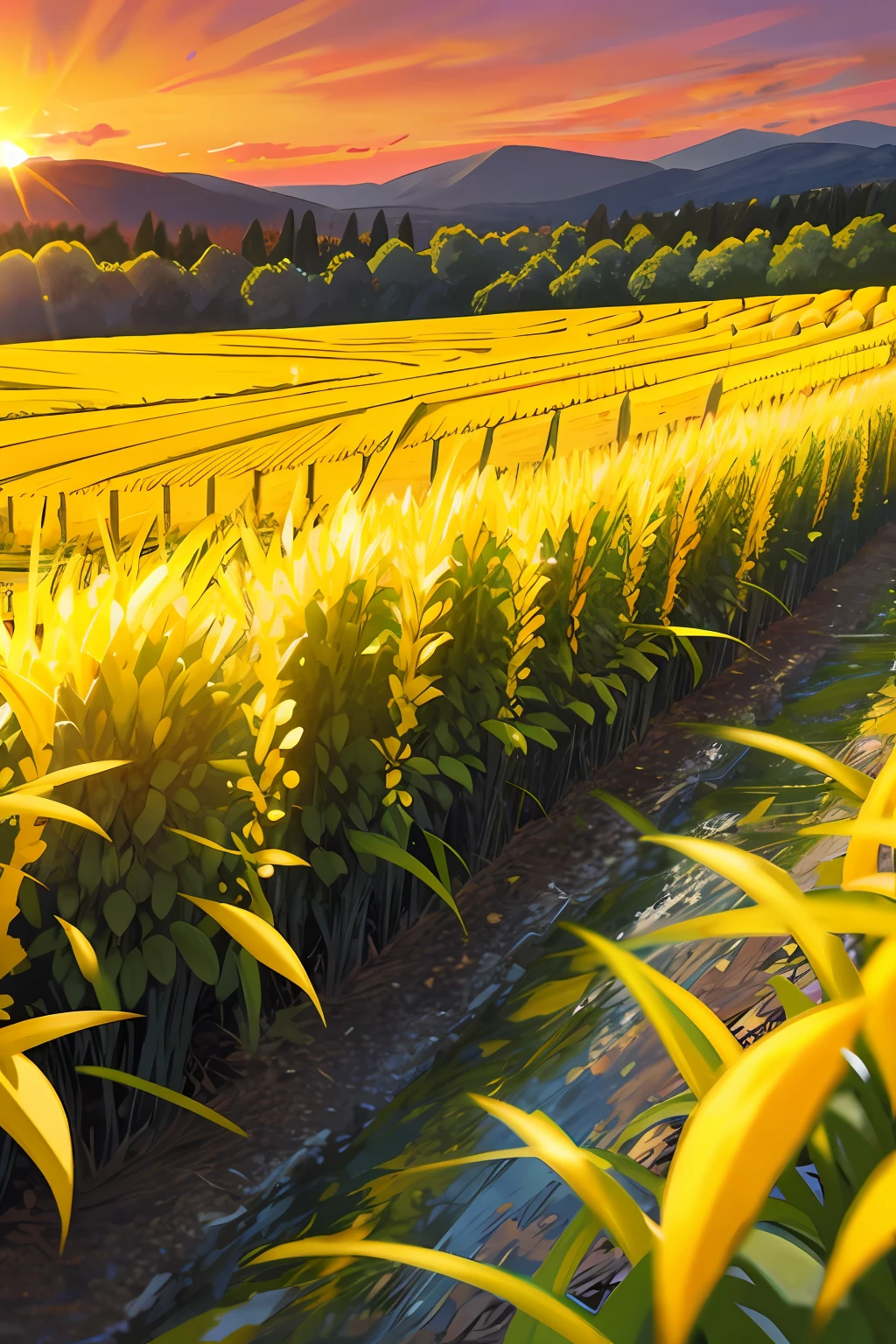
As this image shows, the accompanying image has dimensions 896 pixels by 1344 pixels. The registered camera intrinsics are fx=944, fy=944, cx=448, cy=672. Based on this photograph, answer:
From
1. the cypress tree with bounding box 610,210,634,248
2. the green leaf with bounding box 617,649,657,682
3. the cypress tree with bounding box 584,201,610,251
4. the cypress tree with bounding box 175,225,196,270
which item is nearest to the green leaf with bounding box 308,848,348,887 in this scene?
the green leaf with bounding box 617,649,657,682

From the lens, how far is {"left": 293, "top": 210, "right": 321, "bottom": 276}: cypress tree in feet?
17.6

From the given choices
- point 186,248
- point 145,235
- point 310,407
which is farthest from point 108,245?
point 310,407

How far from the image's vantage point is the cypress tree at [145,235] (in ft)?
16.0

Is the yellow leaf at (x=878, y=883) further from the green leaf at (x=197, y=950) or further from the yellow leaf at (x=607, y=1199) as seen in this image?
the green leaf at (x=197, y=950)

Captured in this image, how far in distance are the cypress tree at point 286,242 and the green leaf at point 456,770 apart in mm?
4063

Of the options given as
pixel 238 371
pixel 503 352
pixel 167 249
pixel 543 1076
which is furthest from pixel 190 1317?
pixel 503 352

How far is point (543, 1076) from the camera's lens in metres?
1.85

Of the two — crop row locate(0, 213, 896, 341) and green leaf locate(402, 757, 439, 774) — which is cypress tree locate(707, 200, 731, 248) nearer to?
crop row locate(0, 213, 896, 341)

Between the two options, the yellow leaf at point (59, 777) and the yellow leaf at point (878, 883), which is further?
the yellow leaf at point (59, 777)

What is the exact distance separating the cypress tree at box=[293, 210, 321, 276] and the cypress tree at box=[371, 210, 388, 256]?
0.60m

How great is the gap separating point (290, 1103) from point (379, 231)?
5.77m

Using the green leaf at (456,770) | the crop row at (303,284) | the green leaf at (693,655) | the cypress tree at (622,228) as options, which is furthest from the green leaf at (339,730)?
the cypress tree at (622,228)

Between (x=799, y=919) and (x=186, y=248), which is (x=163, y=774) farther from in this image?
(x=186, y=248)

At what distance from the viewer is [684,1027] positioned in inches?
30.0
